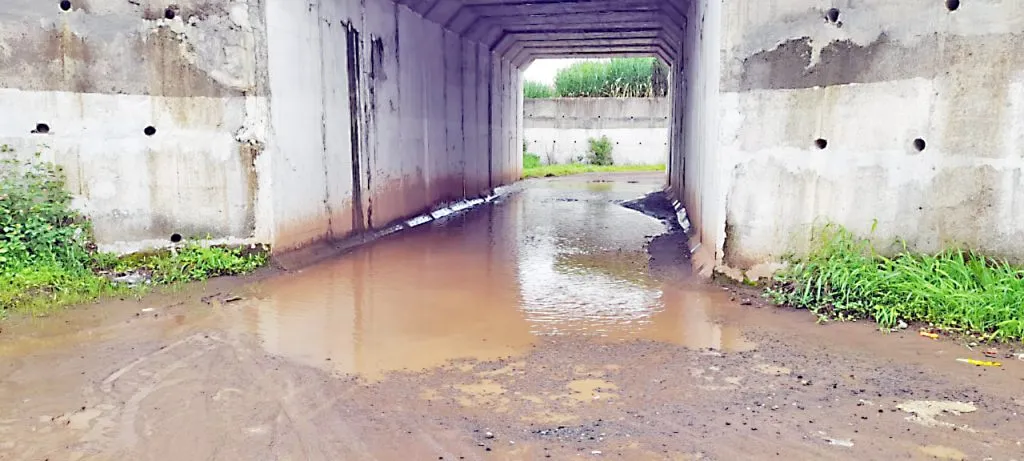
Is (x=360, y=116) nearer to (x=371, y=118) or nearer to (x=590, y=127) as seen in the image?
(x=371, y=118)

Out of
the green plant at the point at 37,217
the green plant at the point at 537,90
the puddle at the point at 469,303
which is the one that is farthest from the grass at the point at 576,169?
the green plant at the point at 37,217

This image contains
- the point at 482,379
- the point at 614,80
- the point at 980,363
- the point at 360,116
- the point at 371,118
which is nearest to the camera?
the point at 482,379

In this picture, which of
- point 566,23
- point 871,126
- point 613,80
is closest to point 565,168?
point 613,80

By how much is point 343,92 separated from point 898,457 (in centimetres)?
640

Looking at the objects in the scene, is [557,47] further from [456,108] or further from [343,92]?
[343,92]

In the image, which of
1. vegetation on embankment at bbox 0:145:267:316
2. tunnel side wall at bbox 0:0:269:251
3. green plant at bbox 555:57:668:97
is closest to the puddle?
vegetation on embankment at bbox 0:145:267:316

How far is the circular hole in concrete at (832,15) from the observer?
5.15 meters

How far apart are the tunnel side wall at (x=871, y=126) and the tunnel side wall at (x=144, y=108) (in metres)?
4.12

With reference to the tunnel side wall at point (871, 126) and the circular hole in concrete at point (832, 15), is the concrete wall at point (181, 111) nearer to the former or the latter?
the tunnel side wall at point (871, 126)

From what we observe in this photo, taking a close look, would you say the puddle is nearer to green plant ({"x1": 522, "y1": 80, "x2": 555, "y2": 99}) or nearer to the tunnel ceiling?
the tunnel ceiling

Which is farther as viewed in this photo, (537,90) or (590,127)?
(537,90)

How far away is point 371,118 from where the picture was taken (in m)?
8.34

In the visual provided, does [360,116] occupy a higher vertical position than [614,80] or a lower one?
lower

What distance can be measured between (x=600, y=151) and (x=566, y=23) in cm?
1218
